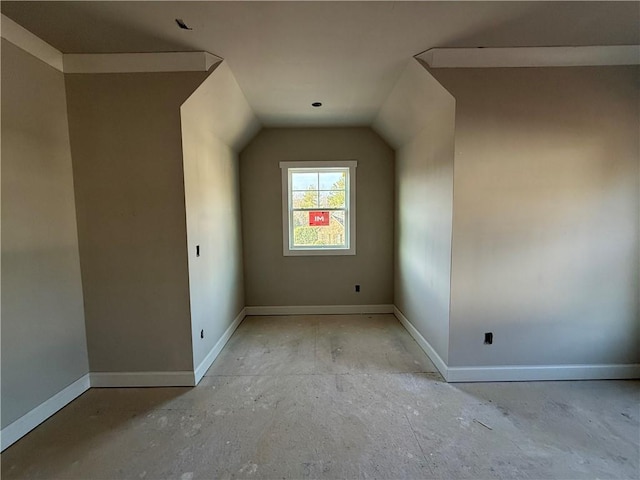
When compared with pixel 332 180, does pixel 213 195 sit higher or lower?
lower

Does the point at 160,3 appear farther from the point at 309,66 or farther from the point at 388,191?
the point at 388,191

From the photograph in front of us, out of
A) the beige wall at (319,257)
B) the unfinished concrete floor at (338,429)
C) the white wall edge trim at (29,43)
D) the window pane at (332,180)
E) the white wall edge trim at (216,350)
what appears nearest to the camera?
the unfinished concrete floor at (338,429)

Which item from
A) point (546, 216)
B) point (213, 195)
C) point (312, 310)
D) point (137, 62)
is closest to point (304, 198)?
point (213, 195)

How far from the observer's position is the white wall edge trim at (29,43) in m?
1.75

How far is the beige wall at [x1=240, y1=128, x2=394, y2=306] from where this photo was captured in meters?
4.05

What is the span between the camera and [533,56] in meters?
2.19

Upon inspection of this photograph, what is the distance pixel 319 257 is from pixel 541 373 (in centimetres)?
274

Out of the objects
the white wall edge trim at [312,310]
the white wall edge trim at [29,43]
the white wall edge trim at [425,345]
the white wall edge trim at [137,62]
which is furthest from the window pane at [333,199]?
the white wall edge trim at [29,43]

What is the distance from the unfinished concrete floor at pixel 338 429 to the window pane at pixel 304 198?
7.40 feet

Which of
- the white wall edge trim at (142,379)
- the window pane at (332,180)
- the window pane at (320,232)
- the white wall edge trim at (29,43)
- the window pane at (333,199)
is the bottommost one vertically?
the white wall edge trim at (142,379)

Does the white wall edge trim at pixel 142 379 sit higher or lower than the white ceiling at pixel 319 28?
lower

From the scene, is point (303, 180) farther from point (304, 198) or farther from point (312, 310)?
point (312, 310)

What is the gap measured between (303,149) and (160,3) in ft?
8.28

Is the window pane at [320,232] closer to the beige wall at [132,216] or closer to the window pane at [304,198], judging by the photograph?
the window pane at [304,198]
